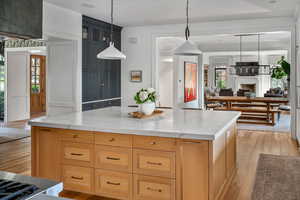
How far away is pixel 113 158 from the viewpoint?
115 inches

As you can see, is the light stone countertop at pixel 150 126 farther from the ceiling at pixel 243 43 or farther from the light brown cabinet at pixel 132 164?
the ceiling at pixel 243 43

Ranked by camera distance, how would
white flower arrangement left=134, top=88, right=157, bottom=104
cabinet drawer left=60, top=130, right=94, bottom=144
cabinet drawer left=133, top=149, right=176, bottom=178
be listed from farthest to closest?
white flower arrangement left=134, top=88, right=157, bottom=104
cabinet drawer left=60, top=130, right=94, bottom=144
cabinet drawer left=133, top=149, right=176, bottom=178

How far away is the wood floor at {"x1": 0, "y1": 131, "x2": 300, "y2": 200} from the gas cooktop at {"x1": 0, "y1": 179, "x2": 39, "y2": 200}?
1.97 metres

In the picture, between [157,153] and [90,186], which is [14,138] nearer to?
[90,186]

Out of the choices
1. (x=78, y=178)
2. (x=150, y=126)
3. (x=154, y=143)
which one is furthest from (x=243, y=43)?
(x=78, y=178)

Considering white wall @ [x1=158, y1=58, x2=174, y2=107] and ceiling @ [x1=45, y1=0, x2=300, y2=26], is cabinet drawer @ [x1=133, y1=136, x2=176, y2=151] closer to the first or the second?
ceiling @ [x1=45, y1=0, x2=300, y2=26]

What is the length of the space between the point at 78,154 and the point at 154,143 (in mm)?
869

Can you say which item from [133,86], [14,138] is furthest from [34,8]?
[133,86]

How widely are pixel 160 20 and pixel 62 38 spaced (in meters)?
2.36

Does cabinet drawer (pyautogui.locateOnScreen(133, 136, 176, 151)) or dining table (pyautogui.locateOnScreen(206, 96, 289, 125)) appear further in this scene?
dining table (pyautogui.locateOnScreen(206, 96, 289, 125))

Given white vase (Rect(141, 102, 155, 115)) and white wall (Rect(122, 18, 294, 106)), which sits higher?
white wall (Rect(122, 18, 294, 106))

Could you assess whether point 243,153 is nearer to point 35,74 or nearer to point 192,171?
point 192,171

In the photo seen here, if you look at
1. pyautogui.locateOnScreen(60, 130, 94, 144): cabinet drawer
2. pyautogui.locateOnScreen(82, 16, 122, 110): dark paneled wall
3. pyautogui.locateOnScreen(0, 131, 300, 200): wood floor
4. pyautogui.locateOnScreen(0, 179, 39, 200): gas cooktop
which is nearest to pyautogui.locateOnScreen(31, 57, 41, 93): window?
pyautogui.locateOnScreen(82, 16, 122, 110): dark paneled wall

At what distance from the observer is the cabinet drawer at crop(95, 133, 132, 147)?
2857 millimetres
